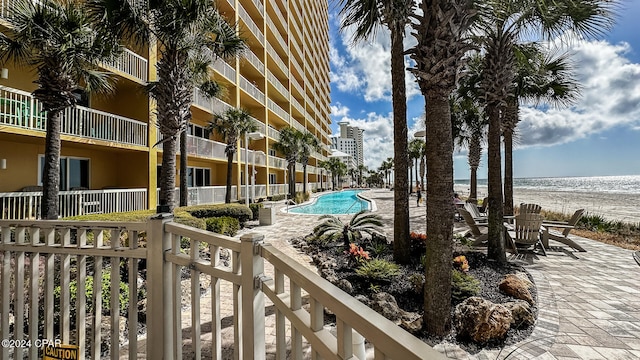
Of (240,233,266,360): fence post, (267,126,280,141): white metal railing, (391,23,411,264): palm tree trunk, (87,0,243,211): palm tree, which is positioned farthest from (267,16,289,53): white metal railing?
(240,233,266,360): fence post

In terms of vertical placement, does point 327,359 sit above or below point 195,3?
below

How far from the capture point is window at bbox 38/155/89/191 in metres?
10.5

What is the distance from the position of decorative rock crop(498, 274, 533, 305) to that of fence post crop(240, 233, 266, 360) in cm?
430

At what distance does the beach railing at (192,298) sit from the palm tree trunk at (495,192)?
5.09 m

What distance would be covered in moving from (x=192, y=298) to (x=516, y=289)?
4671 millimetres

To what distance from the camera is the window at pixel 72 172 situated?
10.5 meters

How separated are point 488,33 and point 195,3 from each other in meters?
6.89

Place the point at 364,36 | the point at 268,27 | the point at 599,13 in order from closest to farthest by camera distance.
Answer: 1. the point at 599,13
2. the point at 364,36
3. the point at 268,27

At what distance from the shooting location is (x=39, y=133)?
8266 mm

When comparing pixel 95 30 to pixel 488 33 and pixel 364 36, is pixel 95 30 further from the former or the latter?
pixel 488 33

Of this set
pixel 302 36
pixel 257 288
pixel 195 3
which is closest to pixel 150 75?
pixel 195 3

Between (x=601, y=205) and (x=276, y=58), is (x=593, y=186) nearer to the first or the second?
(x=601, y=205)

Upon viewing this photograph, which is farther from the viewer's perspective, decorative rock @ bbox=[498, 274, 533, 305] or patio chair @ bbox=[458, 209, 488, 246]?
patio chair @ bbox=[458, 209, 488, 246]

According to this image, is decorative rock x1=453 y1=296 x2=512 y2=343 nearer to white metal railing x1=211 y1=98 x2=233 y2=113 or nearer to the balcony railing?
the balcony railing
